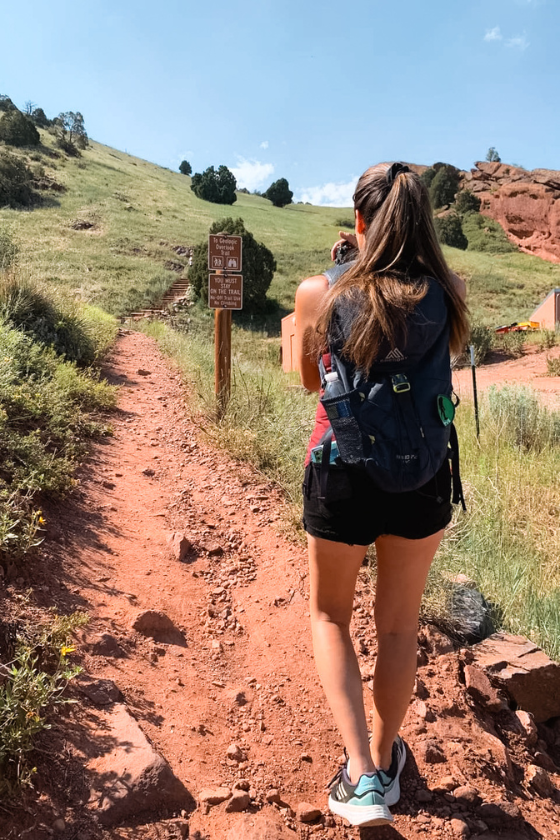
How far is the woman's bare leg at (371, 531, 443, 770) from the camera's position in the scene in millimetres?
1616

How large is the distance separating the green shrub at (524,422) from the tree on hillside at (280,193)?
66.8m

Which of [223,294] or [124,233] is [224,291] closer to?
[223,294]

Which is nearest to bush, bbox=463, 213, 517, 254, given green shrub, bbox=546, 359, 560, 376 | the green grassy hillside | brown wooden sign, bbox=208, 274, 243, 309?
the green grassy hillside

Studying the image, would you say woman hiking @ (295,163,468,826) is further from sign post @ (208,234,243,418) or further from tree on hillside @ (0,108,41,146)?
tree on hillside @ (0,108,41,146)

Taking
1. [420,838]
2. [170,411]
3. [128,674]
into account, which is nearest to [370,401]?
[420,838]

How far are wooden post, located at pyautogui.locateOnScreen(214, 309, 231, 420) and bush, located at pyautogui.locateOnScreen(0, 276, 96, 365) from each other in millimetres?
2146

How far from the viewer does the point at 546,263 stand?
131 feet

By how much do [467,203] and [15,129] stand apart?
3662 cm

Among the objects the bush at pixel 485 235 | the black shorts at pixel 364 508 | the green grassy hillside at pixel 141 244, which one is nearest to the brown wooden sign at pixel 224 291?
the black shorts at pixel 364 508

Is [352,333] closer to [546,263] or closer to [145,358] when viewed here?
[145,358]

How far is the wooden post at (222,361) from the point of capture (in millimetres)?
5633

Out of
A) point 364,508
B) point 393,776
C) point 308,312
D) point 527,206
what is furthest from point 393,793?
point 527,206

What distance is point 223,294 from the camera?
5.79 metres

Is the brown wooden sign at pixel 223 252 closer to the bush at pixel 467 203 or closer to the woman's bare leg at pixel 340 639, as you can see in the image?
the woman's bare leg at pixel 340 639
